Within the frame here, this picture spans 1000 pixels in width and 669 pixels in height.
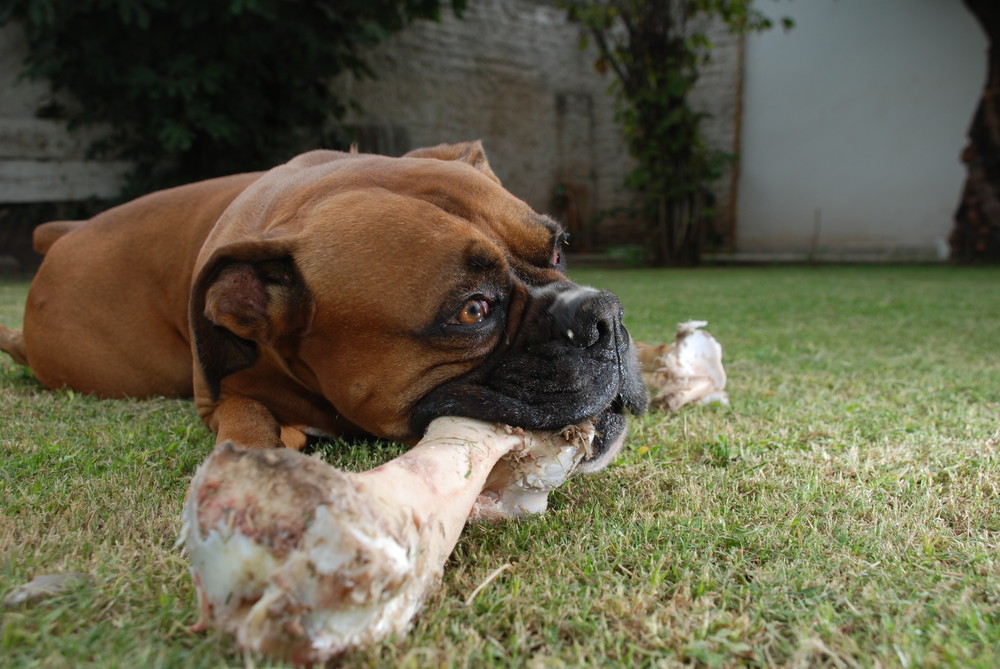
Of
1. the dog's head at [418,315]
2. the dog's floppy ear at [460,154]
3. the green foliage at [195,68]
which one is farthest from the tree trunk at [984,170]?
the dog's head at [418,315]

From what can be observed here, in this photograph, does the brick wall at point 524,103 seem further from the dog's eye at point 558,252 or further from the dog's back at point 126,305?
the dog's eye at point 558,252

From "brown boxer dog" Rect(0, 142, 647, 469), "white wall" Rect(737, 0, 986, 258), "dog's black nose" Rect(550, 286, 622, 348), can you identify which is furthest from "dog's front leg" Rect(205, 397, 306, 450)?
"white wall" Rect(737, 0, 986, 258)

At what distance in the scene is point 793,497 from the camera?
1.69 metres

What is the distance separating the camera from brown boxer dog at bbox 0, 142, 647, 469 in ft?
5.91

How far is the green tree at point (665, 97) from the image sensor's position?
10391 mm

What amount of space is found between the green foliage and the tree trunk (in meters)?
7.55

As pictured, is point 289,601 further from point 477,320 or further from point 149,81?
point 149,81

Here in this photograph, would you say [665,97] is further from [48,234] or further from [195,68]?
[48,234]

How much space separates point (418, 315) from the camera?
1.81 m

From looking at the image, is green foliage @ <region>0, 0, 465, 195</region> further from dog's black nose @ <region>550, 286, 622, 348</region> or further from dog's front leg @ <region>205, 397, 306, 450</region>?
dog's black nose @ <region>550, 286, 622, 348</region>

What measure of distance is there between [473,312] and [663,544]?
0.72 meters

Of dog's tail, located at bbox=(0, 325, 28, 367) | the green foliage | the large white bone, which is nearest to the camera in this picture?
the large white bone

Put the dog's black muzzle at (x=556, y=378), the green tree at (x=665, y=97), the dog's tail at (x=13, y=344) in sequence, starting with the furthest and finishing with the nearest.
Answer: the green tree at (x=665, y=97) < the dog's tail at (x=13, y=344) < the dog's black muzzle at (x=556, y=378)

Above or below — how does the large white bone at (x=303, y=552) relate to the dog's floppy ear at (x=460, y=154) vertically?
below
